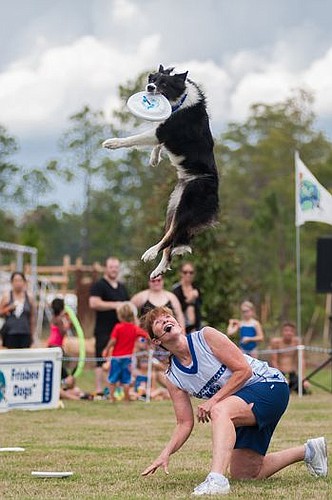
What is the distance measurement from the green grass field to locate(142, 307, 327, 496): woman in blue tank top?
0.14 m

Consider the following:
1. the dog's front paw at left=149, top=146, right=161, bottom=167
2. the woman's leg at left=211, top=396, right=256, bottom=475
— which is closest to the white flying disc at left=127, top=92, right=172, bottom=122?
the dog's front paw at left=149, top=146, right=161, bottom=167

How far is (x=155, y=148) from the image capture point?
5.55m

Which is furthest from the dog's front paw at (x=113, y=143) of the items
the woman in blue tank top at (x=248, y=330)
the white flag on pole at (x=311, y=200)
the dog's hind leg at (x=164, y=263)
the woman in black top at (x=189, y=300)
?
the woman in blue tank top at (x=248, y=330)

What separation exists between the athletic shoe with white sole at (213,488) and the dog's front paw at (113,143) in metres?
1.88

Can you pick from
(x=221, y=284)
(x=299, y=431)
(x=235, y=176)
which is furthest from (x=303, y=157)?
(x=299, y=431)

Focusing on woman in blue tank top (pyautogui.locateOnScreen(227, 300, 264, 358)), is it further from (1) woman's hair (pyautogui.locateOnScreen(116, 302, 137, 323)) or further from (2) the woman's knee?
(2) the woman's knee

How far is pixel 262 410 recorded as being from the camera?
5445 mm

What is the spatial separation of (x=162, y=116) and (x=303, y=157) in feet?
91.6

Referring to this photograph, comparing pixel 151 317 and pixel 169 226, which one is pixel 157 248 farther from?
pixel 151 317

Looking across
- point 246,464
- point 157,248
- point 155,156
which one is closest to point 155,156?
point 155,156

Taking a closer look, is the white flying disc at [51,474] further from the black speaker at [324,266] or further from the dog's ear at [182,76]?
the black speaker at [324,266]

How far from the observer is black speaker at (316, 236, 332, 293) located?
1333 cm

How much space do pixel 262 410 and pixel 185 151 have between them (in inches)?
58.6

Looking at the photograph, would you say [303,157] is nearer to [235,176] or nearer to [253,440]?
[235,176]
